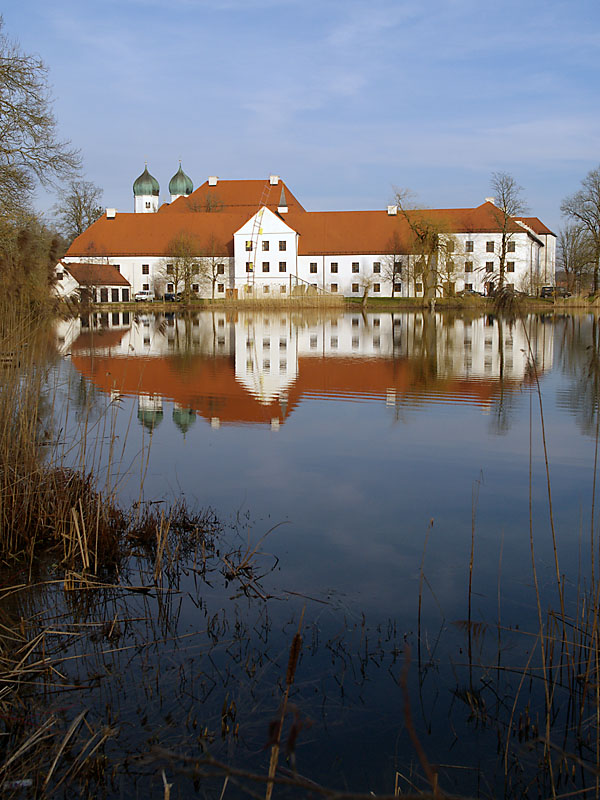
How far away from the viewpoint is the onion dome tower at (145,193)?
102 meters

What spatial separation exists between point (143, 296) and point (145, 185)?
30.3 meters

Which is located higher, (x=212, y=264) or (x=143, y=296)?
(x=212, y=264)

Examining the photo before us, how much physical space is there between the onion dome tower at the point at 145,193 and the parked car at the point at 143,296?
87.4ft

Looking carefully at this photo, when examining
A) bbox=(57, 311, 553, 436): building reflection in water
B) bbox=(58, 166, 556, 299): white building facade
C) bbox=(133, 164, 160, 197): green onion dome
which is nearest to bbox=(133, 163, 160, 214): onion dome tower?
bbox=(133, 164, 160, 197): green onion dome

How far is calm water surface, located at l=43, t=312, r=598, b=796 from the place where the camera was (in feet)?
12.8

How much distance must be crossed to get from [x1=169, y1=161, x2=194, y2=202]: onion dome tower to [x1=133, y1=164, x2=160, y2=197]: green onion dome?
223 cm

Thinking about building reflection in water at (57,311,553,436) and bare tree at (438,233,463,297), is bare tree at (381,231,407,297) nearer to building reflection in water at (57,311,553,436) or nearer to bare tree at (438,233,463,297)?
bare tree at (438,233,463,297)

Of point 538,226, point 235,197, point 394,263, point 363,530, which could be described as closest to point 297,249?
point 394,263

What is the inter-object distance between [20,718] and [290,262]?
7519cm

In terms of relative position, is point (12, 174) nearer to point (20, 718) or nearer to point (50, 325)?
point (50, 325)

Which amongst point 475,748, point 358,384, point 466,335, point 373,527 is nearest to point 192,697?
point 475,748

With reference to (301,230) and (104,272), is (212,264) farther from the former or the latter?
(301,230)

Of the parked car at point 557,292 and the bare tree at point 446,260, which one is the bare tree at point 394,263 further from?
the parked car at point 557,292

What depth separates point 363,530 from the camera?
270 inches
